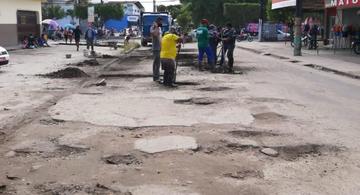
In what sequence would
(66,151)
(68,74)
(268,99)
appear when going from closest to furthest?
1. (66,151)
2. (268,99)
3. (68,74)

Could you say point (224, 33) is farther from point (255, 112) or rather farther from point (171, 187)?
point (171, 187)

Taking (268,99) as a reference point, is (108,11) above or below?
above

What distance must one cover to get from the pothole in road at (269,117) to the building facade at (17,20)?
28464 millimetres

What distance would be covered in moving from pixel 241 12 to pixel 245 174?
64.2 metres

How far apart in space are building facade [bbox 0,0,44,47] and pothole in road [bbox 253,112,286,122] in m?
28.5

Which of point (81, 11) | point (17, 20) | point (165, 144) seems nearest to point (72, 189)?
point (165, 144)

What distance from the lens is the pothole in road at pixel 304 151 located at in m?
6.75

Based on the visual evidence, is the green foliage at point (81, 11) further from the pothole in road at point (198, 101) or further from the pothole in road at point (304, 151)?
the pothole in road at point (304, 151)

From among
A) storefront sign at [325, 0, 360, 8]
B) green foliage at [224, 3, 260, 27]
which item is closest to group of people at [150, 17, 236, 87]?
storefront sign at [325, 0, 360, 8]

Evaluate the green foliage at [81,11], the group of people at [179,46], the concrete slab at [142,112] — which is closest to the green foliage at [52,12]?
the green foliage at [81,11]

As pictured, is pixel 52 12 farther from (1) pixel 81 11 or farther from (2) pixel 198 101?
(2) pixel 198 101

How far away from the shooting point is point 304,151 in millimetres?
6992

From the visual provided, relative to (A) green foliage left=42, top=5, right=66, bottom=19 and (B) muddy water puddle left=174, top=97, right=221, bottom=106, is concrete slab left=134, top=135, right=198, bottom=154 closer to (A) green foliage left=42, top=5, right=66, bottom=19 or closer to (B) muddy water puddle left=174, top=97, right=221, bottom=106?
(B) muddy water puddle left=174, top=97, right=221, bottom=106

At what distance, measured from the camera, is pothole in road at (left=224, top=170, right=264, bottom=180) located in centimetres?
582
